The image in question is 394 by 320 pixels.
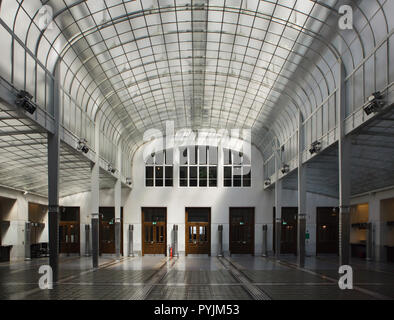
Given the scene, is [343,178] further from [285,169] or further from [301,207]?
[285,169]

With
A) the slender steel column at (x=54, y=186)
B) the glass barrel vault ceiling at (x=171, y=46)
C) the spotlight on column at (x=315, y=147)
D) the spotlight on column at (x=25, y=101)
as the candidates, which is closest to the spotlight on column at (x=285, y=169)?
the glass barrel vault ceiling at (x=171, y=46)

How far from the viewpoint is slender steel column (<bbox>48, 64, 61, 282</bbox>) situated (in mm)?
27094

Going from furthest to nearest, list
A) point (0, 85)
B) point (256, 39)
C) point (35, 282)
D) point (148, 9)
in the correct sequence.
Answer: point (256, 39) < point (148, 9) < point (35, 282) < point (0, 85)

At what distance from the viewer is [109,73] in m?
39.0

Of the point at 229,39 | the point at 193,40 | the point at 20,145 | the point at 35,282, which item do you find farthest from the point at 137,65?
the point at 35,282

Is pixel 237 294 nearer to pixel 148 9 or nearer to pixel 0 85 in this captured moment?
pixel 0 85

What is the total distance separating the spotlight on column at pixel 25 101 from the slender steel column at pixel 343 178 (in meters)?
16.8

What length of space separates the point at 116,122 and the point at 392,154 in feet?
88.3

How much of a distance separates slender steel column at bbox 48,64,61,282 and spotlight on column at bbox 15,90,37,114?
4.85m
